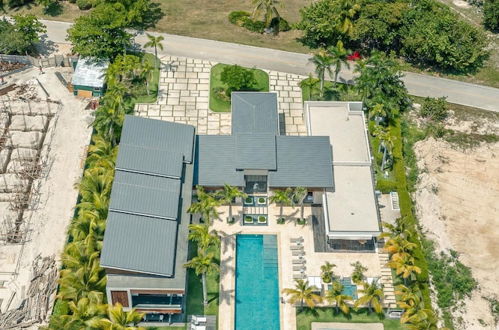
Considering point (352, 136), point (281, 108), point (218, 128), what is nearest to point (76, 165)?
point (218, 128)

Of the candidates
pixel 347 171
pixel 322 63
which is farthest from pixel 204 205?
pixel 322 63

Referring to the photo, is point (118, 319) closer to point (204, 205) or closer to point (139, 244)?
point (139, 244)

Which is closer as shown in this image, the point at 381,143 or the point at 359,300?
the point at 359,300

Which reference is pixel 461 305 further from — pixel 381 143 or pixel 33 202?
pixel 33 202

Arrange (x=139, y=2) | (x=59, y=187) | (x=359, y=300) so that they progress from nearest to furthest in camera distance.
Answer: (x=359, y=300)
(x=59, y=187)
(x=139, y=2)

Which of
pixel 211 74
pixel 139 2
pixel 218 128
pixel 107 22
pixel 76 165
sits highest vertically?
pixel 139 2

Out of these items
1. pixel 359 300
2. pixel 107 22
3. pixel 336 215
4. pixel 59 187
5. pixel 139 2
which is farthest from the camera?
pixel 139 2

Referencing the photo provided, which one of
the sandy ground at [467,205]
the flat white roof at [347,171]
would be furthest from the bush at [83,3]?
the sandy ground at [467,205]

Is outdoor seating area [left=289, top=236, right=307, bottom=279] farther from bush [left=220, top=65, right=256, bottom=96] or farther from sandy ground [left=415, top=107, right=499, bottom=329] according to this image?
bush [left=220, top=65, right=256, bottom=96]
